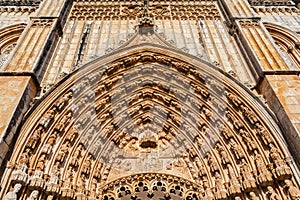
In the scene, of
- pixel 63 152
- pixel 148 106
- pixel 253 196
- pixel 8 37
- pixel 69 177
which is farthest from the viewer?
pixel 8 37

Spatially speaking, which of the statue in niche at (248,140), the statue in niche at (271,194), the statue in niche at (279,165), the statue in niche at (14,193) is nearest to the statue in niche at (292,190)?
the statue in niche at (279,165)

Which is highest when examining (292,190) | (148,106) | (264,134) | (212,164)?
(148,106)

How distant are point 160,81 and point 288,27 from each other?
585cm

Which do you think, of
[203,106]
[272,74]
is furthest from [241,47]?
[203,106]

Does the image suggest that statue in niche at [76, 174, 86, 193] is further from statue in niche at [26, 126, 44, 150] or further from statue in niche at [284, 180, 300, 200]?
statue in niche at [284, 180, 300, 200]

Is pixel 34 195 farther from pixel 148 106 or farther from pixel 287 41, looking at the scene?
pixel 287 41

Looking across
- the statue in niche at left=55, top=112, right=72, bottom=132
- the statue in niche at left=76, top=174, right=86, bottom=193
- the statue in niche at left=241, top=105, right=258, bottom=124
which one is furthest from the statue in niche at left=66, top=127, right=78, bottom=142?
the statue in niche at left=241, top=105, right=258, bottom=124

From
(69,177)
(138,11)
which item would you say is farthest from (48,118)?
(138,11)

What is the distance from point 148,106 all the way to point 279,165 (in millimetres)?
4421

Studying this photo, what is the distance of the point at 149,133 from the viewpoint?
8430 millimetres

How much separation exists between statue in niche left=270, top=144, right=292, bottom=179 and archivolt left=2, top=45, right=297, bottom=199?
Result: 0.02m

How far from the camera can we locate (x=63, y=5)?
948 cm

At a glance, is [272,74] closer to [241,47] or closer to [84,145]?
[241,47]

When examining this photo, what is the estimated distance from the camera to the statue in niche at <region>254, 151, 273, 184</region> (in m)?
5.61
